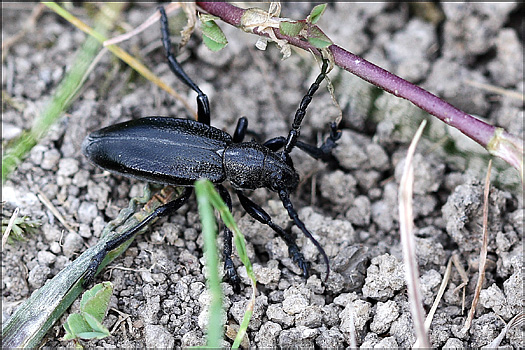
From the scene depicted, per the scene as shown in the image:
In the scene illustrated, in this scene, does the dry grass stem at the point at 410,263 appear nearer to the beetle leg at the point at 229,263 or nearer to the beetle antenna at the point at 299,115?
the beetle antenna at the point at 299,115

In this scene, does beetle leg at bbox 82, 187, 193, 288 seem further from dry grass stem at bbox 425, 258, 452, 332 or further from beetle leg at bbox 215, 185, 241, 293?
dry grass stem at bbox 425, 258, 452, 332

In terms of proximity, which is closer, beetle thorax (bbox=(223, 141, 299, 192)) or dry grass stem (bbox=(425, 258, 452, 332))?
dry grass stem (bbox=(425, 258, 452, 332))

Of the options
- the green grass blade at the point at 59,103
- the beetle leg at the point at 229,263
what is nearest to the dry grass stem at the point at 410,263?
the beetle leg at the point at 229,263

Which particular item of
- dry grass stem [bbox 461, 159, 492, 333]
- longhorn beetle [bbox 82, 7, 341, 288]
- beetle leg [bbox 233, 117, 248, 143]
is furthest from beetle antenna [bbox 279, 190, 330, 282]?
dry grass stem [bbox 461, 159, 492, 333]

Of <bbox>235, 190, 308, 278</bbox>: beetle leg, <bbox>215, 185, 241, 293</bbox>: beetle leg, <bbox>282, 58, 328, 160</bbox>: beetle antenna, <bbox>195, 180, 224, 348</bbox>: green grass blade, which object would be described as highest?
<bbox>282, 58, 328, 160</bbox>: beetle antenna

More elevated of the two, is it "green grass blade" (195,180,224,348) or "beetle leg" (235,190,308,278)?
"beetle leg" (235,190,308,278)

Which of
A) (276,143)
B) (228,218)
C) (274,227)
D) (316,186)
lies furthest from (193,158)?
(228,218)

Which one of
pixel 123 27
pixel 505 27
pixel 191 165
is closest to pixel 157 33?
pixel 123 27
